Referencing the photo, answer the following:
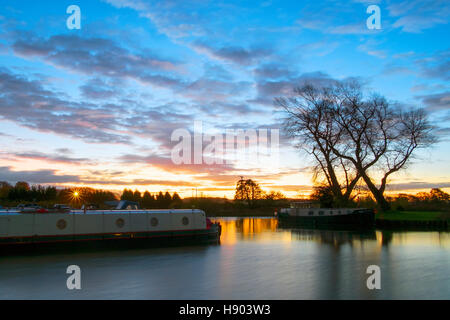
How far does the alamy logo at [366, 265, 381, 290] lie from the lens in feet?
50.8

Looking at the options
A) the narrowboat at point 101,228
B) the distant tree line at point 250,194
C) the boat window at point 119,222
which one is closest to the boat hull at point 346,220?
the narrowboat at point 101,228

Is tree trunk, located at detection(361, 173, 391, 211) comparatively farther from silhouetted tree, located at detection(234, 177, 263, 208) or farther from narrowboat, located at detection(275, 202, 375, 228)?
silhouetted tree, located at detection(234, 177, 263, 208)

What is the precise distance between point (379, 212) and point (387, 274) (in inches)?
1400

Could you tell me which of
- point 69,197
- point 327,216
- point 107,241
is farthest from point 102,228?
point 69,197

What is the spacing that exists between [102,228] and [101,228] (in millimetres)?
65

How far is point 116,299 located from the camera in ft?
45.1

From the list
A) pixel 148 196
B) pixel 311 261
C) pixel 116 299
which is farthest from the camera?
pixel 148 196

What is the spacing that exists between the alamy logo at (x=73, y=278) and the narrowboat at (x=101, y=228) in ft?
17.5

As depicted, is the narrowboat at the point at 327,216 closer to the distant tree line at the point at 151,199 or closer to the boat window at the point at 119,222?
the boat window at the point at 119,222

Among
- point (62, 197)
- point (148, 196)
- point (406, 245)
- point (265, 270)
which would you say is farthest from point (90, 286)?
point (148, 196)

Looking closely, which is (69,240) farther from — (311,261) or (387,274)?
(387,274)

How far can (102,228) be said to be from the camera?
26.0 m

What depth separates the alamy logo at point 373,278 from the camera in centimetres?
1549

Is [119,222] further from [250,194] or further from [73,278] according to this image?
[250,194]
